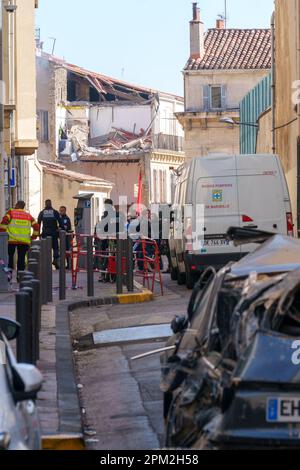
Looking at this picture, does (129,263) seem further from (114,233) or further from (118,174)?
(118,174)

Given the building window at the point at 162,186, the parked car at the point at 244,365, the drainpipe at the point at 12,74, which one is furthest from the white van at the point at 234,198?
the building window at the point at 162,186

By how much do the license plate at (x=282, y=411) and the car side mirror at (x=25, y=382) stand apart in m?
1.14

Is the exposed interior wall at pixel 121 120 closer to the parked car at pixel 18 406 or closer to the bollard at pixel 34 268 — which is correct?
the bollard at pixel 34 268

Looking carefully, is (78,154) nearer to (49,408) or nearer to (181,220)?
(181,220)

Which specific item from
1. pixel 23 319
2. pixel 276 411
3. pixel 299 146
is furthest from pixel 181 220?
pixel 276 411

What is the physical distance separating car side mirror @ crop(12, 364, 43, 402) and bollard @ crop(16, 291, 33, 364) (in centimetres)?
467

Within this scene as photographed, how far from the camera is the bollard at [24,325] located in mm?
11109

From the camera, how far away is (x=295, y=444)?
245 inches

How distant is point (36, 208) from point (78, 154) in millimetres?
23089

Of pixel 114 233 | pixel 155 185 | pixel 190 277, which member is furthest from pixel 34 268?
pixel 155 185

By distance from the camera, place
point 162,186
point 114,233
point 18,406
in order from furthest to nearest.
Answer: point 162,186, point 114,233, point 18,406

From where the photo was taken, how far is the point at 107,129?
78062mm

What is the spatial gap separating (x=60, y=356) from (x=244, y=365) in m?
7.99

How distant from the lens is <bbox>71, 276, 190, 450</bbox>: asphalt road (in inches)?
376
